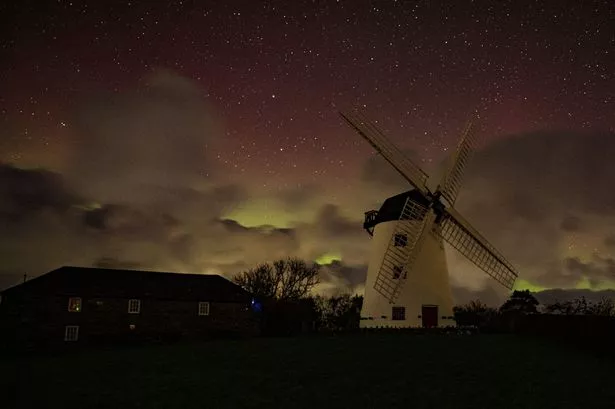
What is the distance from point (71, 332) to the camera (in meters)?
39.2

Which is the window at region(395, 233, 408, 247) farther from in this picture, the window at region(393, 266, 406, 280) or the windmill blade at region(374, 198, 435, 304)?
the window at region(393, 266, 406, 280)

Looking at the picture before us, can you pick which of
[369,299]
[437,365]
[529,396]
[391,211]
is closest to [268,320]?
[369,299]

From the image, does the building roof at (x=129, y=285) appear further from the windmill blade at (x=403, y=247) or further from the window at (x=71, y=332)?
the windmill blade at (x=403, y=247)

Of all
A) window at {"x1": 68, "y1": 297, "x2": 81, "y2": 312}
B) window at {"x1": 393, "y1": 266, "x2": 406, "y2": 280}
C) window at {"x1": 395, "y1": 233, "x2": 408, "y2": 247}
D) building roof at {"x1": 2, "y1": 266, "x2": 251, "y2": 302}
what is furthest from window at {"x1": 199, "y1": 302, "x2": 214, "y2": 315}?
window at {"x1": 395, "y1": 233, "x2": 408, "y2": 247}

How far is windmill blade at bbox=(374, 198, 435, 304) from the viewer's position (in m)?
36.7

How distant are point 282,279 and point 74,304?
3428cm

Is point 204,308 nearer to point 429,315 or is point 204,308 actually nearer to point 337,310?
point 429,315

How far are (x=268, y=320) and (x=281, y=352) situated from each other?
21.4m

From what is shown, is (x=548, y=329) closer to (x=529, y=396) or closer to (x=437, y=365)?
(x=437, y=365)

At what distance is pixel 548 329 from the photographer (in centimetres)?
2933

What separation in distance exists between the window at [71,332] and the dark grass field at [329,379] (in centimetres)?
1371

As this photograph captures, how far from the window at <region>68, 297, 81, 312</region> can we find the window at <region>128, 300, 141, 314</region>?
3663mm

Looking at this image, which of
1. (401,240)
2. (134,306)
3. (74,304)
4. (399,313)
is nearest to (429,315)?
(399,313)

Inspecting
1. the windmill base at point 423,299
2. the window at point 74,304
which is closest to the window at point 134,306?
the window at point 74,304
